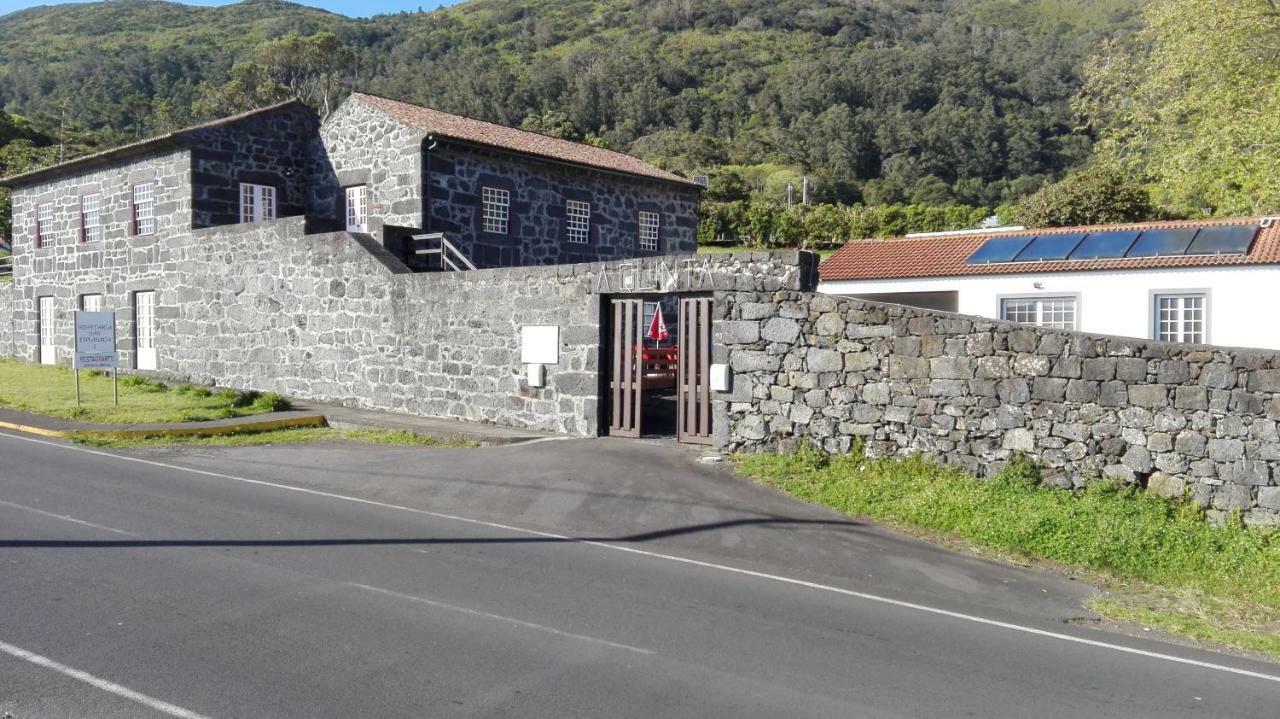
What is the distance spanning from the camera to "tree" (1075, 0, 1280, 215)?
20797 mm

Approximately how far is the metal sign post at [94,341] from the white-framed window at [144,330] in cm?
640

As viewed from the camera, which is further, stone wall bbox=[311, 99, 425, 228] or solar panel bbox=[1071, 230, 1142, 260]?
solar panel bbox=[1071, 230, 1142, 260]

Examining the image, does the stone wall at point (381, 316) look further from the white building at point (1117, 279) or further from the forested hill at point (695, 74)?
the forested hill at point (695, 74)

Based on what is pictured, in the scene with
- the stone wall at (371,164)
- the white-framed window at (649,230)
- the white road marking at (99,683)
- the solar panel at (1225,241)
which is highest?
the stone wall at (371,164)

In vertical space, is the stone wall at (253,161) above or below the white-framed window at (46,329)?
above

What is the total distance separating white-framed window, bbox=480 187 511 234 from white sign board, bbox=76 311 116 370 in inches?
321

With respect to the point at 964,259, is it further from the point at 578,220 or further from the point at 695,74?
the point at 695,74

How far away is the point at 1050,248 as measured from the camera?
24.2 m

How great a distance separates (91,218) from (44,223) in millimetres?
2872

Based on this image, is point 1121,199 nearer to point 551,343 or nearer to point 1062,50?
point 551,343

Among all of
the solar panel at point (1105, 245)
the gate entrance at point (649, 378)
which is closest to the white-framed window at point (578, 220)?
the gate entrance at point (649, 378)

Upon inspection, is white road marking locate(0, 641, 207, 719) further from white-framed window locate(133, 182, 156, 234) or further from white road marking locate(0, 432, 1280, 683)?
white-framed window locate(133, 182, 156, 234)

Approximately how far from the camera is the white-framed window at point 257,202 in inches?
964

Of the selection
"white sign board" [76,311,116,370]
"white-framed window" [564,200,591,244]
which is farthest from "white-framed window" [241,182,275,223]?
"white-framed window" [564,200,591,244]
